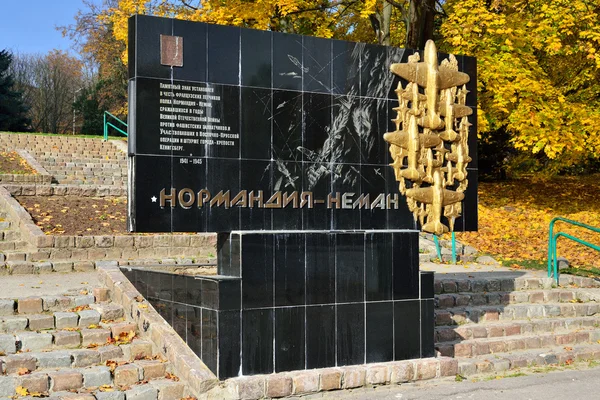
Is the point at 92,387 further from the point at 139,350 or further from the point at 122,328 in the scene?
the point at 122,328

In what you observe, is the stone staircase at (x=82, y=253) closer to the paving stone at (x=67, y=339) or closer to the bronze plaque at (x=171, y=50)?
the paving stone at (x=67, y=339)

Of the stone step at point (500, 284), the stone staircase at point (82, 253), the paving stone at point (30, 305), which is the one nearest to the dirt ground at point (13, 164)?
the stone staircase at point (82, 253)

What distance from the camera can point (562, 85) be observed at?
1986cm

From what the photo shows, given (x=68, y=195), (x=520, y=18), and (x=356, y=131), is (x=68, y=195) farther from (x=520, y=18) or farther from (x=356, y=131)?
(x=520, y=18)

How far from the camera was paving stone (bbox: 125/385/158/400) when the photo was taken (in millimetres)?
6625

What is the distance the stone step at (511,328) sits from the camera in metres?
9.04

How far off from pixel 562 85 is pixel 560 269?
8884 mm

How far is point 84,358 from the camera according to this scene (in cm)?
721

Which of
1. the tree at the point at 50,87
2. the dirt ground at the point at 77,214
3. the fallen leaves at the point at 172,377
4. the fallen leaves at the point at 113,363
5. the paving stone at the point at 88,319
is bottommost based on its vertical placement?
the fallen leaves at the point at 172,377

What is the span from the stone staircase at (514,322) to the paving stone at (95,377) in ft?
12.9

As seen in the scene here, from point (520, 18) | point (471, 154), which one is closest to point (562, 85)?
point (520, 18)

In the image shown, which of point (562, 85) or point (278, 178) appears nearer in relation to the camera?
point (278, 178)

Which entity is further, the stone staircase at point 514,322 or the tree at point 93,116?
the tree at point 93,116

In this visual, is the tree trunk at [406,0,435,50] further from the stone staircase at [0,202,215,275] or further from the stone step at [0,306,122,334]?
the stone step at [0,306,122,334]
